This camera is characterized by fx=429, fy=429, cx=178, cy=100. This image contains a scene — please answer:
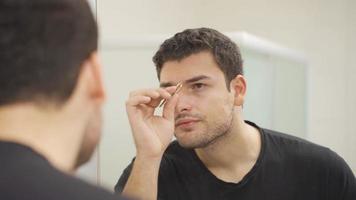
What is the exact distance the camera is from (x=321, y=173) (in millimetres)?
1144

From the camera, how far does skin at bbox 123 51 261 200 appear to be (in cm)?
104

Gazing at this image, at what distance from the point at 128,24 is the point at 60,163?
1596 millimetres

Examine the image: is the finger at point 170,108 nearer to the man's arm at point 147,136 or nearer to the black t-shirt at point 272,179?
the man's arm at point 147,136

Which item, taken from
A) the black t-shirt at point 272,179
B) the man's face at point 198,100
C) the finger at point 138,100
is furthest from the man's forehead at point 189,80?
the black t-shirt at point 272,179

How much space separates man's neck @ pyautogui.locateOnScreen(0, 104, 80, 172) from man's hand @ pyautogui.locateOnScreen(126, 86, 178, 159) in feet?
1.97

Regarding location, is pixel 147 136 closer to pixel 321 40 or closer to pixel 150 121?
pixel 150 121

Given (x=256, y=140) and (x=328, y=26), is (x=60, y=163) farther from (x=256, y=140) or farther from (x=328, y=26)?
(x=328, y=26)

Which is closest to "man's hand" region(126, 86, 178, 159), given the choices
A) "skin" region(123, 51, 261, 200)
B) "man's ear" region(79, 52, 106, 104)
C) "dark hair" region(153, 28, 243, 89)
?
"skin" region(123, 51, 261, 200)

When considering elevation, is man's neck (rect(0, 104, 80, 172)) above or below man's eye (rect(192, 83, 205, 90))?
above

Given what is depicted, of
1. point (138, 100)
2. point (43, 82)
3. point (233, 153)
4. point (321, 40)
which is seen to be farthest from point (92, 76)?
point (321, 40)

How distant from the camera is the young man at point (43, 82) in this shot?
1.27ft

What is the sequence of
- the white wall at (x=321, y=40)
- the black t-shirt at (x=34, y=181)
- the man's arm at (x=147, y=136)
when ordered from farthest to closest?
the white wall at (x=321, y=40), the man's arm at (x=147, y=136), the black t-shirt at (x=34, y=181)

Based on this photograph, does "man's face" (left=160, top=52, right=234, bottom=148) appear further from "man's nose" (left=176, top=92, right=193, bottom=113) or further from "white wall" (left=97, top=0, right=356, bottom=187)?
"white wall" (left=97, top=0, right=356, bottom=187)

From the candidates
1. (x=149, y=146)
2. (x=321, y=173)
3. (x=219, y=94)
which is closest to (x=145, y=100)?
(x=149, y=146)
